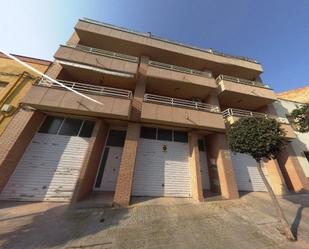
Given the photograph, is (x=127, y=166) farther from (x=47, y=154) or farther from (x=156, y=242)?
(x=47, y=154)

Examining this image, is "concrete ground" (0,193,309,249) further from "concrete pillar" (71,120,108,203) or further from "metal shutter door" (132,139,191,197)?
"metal shutter door" (132,139,191,197)

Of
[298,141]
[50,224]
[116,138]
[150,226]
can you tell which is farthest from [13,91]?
[298,141]

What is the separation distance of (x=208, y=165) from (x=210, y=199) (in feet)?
9.63

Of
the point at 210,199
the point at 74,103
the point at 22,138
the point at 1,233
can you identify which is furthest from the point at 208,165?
the point at 22,138

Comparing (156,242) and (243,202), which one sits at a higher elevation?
(243,202)

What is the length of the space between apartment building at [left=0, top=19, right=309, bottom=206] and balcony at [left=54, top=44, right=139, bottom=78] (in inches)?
2.6

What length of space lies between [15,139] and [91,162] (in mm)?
4110

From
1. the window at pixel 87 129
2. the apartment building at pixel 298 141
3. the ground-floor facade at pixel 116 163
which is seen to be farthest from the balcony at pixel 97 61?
the apartment building at pixel 298 141

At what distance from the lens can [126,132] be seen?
966 cm

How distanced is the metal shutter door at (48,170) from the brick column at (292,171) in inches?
614

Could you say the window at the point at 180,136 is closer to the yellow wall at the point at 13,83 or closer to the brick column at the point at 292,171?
the brick column at the point at 292,171

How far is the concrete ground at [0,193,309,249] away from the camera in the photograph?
4.38 m

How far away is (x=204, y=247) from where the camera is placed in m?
4.29

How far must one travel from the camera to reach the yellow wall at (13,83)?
8.15 metres
